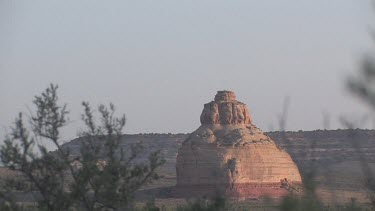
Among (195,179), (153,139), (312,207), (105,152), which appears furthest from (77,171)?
(153,139)

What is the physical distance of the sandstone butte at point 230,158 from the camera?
74375 mm

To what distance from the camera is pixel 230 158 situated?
7581cm

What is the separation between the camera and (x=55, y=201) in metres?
17.4

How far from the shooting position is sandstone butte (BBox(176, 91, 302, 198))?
244 feet

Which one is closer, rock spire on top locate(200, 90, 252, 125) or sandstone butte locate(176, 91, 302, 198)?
sandstone butte locate(176, 91, 302, 198)

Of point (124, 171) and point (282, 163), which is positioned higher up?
point (282, 163)

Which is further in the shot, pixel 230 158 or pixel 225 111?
pixel 225 111

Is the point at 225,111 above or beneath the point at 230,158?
above

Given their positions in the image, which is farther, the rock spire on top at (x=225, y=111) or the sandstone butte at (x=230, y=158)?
the rock spire on top at (x=225, y=111)

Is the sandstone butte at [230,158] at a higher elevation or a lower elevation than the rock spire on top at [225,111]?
lower

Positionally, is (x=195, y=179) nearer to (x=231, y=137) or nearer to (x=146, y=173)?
(x=231, y=137)

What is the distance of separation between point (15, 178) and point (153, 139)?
117505 millimetres

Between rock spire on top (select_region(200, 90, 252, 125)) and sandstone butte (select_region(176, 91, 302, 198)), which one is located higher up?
rock spire on top (select_region(200, 90, 252, 125))

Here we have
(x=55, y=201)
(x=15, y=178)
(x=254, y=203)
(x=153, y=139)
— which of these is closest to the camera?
(x=55, y=201)
